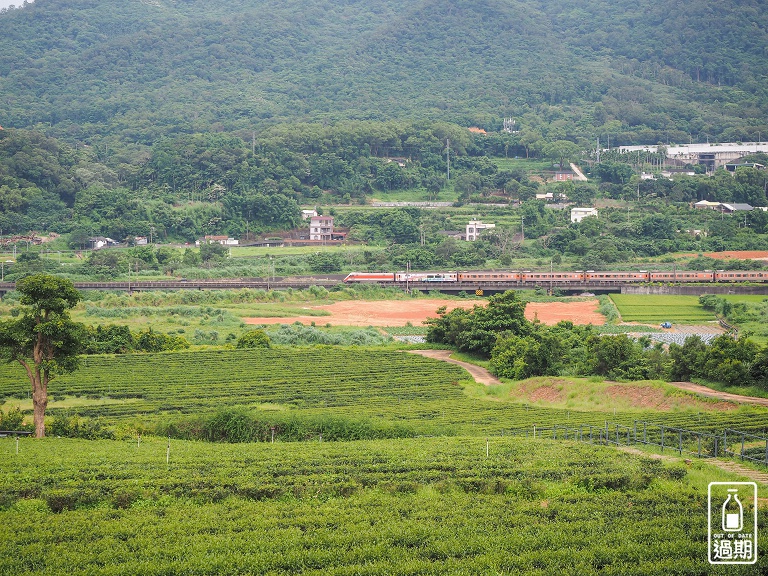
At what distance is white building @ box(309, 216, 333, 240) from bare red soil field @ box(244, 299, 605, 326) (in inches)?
1081

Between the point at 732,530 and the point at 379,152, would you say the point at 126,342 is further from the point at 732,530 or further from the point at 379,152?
the point at 379,152

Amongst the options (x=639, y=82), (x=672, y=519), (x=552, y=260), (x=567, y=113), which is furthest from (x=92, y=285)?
(x=639, y=82)

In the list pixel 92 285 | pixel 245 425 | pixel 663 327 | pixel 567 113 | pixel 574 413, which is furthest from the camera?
pixel 567 113

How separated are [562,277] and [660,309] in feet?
49.7

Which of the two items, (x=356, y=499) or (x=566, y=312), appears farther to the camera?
(x=566, y=312)

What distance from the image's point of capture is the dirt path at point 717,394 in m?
31.7

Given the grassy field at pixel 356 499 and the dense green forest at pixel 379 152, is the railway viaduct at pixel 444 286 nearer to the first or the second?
the dense green forest at pixel 379 152

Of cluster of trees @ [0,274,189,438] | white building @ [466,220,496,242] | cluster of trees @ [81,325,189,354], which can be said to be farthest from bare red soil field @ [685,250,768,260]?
cluster of trees @ [0,274,189,438]

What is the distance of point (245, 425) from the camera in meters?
29.6

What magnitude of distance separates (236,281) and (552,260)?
31383 mm

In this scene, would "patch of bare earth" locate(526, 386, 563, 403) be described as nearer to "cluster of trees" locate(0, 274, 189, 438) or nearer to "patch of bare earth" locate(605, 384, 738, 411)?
"patch of bare earth" locate(605, 384, 738, 411)

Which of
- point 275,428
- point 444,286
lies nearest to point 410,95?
point 444,286

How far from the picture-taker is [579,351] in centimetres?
4550

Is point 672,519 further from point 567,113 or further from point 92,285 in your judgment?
point 567,113
